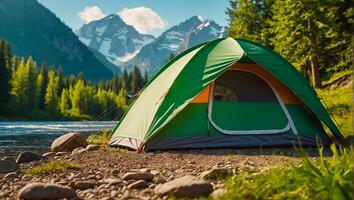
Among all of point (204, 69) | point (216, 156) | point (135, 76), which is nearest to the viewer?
point (216, 156)

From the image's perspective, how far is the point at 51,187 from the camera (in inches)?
267

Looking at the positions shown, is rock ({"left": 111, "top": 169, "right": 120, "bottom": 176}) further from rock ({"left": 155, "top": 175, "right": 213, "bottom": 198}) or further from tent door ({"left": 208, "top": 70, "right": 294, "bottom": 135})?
tent door ({"left": 208, "top": 70, "right": 294, "bottom": 135})

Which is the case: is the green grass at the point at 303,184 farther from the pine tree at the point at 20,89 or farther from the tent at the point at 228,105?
the pine tree at the point at 20,89

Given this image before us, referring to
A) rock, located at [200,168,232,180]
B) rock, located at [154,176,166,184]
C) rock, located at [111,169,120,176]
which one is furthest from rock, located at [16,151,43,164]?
A: rock, located at [200,168,232,180]

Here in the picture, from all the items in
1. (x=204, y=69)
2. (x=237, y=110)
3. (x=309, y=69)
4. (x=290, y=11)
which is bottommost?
(x=237, y=110)

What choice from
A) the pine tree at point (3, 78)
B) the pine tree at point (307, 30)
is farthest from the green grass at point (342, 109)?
the pine tree at point (3, 78)

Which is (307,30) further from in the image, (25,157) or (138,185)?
(138,185)

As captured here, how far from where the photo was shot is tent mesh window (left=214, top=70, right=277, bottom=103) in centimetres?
1298

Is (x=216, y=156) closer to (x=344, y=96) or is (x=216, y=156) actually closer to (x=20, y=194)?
(x=20, y=194)

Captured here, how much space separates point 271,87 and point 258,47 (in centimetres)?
→ 122

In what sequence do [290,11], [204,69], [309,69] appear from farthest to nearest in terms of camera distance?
[309,69] → [290,11] → [204,69]

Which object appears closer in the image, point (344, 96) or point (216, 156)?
point (216, 156)

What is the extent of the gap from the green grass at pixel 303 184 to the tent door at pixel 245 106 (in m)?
7.02

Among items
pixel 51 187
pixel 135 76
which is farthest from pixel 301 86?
pixel 135 76
